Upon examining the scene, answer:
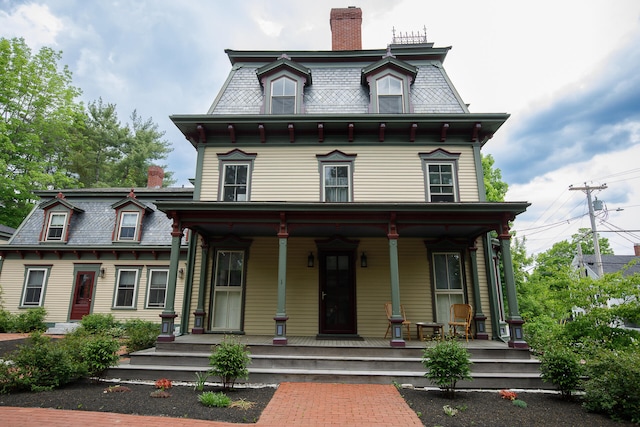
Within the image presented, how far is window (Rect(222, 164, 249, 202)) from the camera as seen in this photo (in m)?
9.38

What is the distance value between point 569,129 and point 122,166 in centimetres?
3366

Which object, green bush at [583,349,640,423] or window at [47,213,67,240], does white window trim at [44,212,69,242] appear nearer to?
window at [47,213,67,240]

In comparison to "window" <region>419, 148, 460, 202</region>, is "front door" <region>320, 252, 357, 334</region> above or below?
below

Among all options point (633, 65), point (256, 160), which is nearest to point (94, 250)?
point (256, 160)

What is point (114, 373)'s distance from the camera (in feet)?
20.2

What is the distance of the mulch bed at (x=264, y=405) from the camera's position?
4348 millimetres

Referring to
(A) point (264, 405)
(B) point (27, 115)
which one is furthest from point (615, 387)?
(B) point (27, 115)

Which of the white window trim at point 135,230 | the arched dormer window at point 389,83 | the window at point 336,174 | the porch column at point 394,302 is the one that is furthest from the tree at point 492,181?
the white window trim at point 135,230

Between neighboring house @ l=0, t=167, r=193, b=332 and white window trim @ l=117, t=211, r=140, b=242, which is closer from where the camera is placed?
neighboring house @ l=0, t=167, r=193, b=332

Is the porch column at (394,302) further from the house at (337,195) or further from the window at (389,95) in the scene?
the window at (389,95)

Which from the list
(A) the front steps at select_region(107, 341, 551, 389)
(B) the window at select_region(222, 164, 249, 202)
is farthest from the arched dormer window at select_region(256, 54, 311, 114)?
(A) the front steps at select_region(107, 341, 551, 389)

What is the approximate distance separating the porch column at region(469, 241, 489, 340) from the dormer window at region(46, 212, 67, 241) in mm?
15895

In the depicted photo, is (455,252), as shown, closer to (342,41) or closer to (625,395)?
(625,395)

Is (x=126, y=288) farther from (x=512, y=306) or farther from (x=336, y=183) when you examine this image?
(x=512, y=306)
